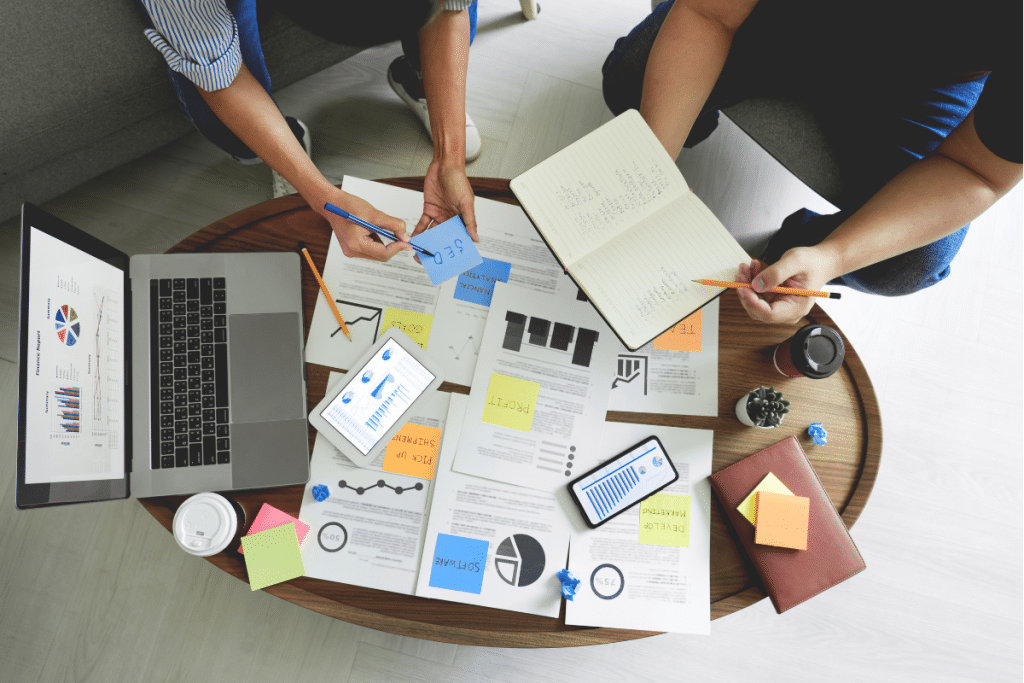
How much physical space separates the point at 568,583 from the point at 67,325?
806 millimetres

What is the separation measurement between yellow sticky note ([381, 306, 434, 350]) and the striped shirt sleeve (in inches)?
18.5

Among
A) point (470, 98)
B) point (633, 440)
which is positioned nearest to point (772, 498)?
point (633, 440)

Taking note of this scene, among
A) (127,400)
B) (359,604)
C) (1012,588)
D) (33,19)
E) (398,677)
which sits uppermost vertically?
(33,19)

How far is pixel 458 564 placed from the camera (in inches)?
32.4

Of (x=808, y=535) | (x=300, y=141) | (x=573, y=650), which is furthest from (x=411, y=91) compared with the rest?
(x=573, y=650)

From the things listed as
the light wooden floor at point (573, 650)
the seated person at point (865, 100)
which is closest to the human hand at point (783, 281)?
the seated person at point (865, 100)

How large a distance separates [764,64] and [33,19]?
1.47 m

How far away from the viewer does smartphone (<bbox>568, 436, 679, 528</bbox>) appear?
2.75 ft

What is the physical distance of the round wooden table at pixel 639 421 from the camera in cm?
81

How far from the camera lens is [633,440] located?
2.88 feet

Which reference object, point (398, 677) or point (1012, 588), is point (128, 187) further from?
point (1012, 588)

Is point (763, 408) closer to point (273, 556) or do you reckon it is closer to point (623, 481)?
point (623, 481)

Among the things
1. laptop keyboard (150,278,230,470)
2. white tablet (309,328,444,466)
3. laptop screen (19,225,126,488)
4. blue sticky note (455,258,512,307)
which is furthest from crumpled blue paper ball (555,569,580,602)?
laptop screen (19,225,126,488)

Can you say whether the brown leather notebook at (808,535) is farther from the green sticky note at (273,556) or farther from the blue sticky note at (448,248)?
the green sticky note at (273,556)
